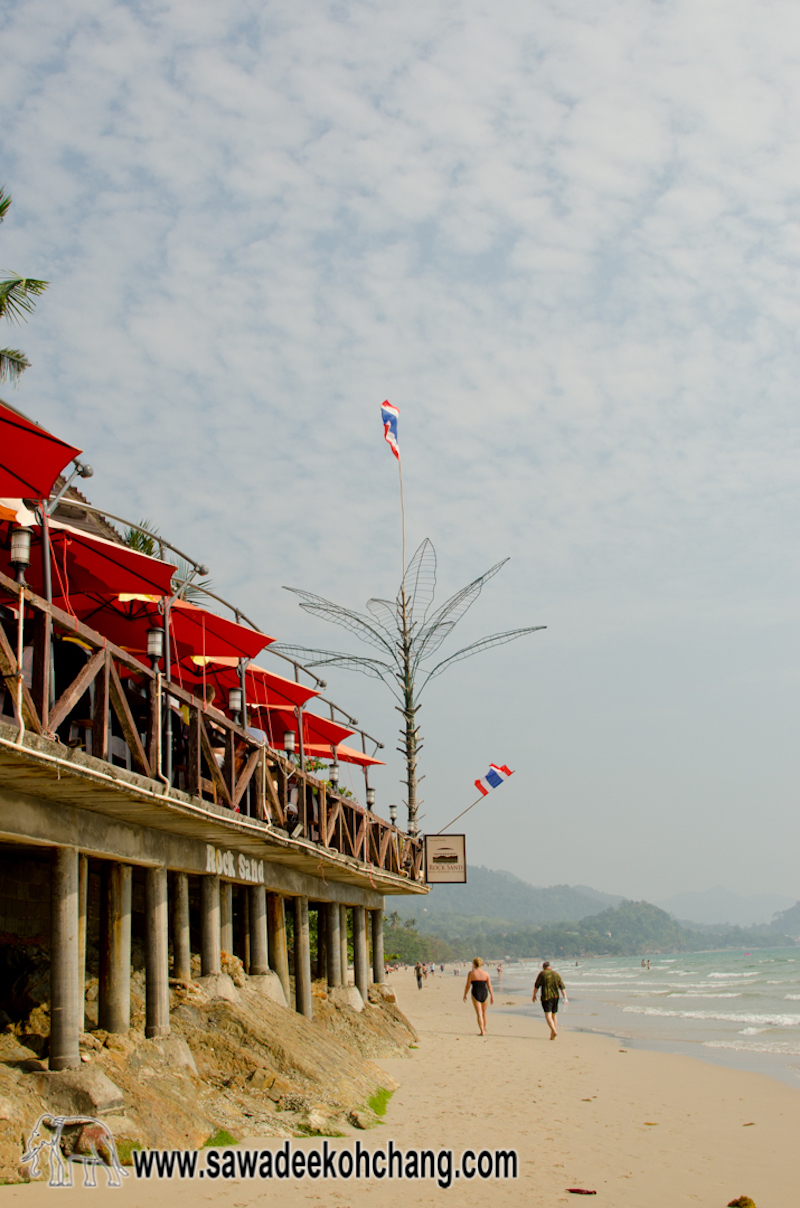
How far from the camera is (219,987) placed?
36.7ft

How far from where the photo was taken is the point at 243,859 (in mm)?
12594

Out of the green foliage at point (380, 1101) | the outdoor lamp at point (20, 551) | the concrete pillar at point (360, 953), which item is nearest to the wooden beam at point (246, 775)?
the green foliage at point (380, 1101)

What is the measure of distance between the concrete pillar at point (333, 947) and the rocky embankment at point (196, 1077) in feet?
15.4

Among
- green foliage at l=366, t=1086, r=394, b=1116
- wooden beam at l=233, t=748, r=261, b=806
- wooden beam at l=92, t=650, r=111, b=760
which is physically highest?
wooden beam at l=92, t=650, r=111, b=760

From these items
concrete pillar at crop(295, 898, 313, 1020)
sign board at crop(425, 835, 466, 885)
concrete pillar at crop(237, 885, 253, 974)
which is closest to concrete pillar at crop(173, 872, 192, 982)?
concrete pillar at crop(237, 885, 253, 974)

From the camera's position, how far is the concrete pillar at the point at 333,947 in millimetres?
17484

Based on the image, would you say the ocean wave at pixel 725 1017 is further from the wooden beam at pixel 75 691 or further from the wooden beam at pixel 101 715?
the wooden beam at pixel 75 691

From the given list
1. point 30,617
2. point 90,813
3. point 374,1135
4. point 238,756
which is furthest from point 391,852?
point 30,617

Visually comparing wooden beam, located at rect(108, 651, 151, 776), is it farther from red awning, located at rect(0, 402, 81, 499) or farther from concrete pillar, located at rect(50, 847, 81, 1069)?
red awning, located at rect(0, 402, 81, 499)

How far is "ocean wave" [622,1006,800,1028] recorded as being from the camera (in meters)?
33.0

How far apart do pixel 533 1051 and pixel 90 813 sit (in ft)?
Result: 42.7

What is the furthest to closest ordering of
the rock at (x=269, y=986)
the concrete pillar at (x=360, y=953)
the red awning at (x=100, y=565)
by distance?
1. the concrete pillar at (x=360, y=953)
2. the rock at (x=269, y=986)
3. the red awning at (x=100, y=565)

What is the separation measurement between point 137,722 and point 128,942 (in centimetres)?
219

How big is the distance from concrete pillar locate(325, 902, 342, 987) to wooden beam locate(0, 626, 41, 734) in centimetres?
1174
